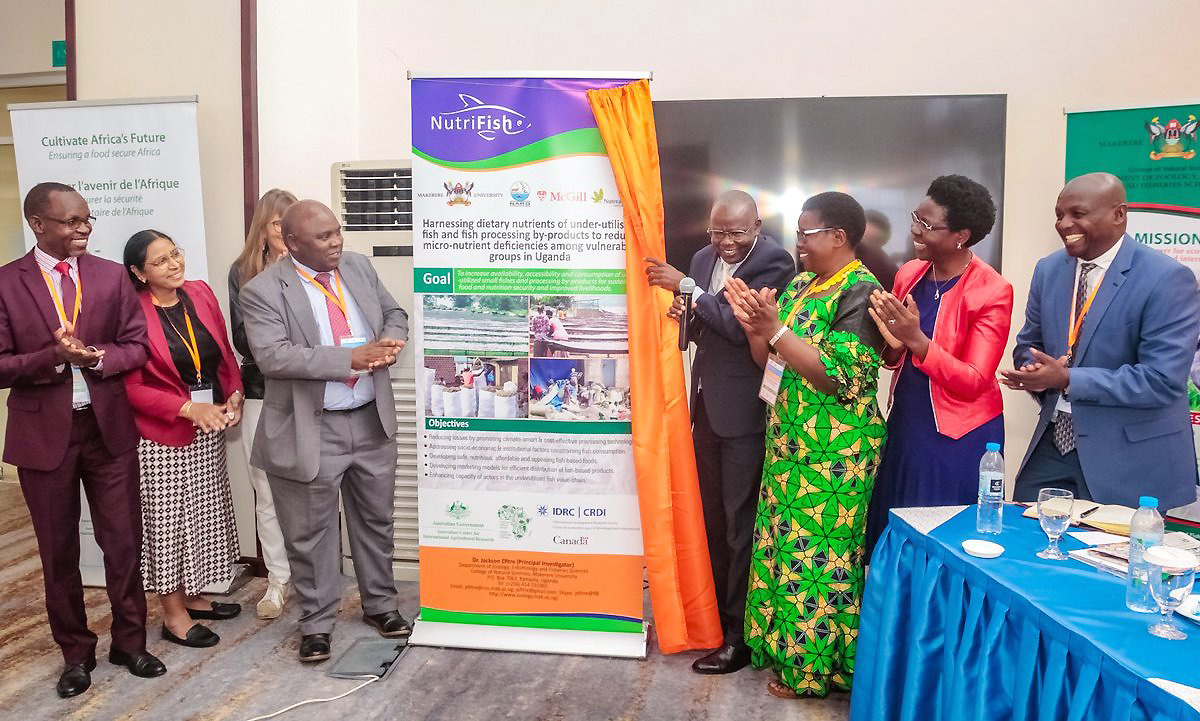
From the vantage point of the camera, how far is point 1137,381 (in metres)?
2.24

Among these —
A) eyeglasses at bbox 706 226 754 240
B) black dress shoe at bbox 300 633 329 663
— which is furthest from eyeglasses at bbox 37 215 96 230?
eyeglasses at bbox 706 226 754 240

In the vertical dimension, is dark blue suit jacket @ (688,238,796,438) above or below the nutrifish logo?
below

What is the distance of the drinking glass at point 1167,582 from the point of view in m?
1.43

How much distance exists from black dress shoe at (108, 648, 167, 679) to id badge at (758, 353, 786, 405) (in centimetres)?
224

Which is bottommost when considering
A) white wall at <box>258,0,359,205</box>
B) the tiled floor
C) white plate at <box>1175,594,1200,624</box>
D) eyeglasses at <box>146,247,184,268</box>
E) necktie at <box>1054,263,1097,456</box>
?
the tiled floor

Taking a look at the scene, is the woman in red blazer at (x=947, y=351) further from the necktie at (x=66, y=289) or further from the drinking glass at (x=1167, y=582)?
the necktie at (x=66, y=289)

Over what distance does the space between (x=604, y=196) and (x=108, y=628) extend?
257cm

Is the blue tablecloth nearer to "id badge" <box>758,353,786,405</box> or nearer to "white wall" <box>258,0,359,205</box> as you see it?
"id badge" <box>758,353,786,405</box>

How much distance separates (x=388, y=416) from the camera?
2992 millimetres

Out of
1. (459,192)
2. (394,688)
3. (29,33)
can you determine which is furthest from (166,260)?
(29,33)

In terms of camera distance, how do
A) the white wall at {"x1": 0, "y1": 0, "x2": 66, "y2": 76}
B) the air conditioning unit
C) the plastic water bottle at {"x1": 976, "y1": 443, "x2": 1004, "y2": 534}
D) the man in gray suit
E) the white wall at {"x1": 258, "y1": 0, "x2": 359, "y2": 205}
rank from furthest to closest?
the white wall at {"x1": 0, "y1": 0, "x2": 66, "y2": 76} < the white wall at {"x1": 258, "y1": 0, "x2": 359, "y2": 205} < the air conditioning unit < the man in gray suit < the plastic water bottle at {"x1": 976, "y1": 443, "x2": 1004, "y2": 534}

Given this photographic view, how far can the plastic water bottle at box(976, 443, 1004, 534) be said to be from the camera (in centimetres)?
198

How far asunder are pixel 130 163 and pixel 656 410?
246 cm

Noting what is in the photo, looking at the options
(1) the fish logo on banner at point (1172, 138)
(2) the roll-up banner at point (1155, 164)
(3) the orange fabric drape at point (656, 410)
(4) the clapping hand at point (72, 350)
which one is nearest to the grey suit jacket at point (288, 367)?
(4) the clapping hand at point (72, 350)
